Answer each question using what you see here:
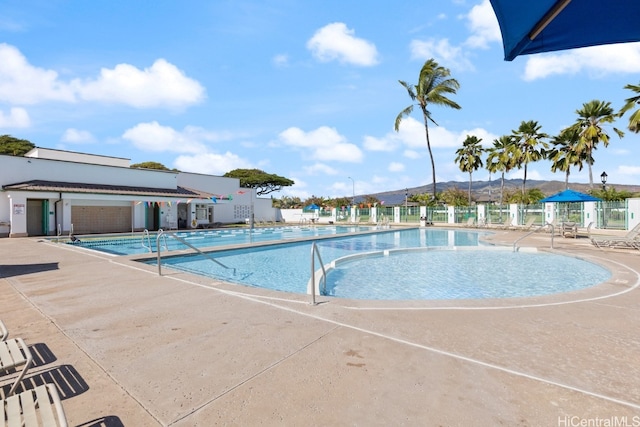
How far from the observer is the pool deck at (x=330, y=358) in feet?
7.14

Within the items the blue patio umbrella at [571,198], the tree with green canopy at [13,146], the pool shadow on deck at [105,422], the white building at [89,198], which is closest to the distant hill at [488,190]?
the blue patio umbrella at [571,198]

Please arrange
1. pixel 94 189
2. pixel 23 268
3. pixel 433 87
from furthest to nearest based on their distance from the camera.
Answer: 1. pixel 433 87
2. pixel 94 189
3. pixel 23 268

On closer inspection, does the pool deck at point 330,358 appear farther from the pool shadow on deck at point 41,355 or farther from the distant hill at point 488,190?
the distant hill at point 488,190

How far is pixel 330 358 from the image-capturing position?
9.68 feet

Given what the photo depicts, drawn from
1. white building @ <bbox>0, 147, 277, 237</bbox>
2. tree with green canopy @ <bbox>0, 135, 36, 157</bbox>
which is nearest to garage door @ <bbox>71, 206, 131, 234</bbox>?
white building @ <bbox>0, 147, 277, 237</bbox>

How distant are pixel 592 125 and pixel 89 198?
38260 mm

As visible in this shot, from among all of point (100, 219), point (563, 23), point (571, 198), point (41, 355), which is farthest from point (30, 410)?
point (100, 219)

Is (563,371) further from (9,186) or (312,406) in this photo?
(9,186)

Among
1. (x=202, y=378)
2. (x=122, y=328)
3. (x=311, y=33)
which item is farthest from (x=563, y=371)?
(x=311, y=33)

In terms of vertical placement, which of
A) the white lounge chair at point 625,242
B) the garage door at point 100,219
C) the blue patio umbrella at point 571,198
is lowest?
the white lounge chair at point 625,242

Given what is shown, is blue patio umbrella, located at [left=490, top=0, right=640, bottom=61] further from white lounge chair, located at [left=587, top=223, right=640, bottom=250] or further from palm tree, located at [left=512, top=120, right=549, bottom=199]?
palm tree, located at [left=512, top=120, right=549, bottom=199]

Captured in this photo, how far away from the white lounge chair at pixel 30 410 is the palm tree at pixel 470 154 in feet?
125

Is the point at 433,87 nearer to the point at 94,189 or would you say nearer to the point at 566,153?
the point at 566,153

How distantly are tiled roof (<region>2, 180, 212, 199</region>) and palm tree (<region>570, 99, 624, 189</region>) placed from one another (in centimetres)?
3248
